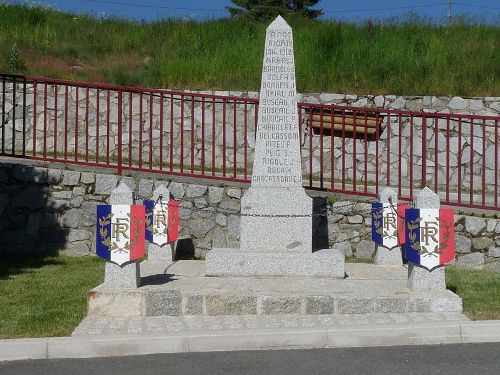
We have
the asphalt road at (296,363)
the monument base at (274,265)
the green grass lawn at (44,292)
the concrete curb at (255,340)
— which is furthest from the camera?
the monument base at (274,265)

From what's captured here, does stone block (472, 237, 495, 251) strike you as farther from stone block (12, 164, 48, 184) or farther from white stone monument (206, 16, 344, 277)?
stone block (12, 164, 48, 184)

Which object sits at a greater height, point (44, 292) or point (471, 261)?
point (471, 261)

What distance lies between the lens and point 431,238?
7582 mm

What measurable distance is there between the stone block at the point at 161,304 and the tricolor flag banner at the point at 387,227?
346 cm

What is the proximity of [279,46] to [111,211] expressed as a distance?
3.05m

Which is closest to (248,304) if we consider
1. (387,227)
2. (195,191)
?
(387,227)

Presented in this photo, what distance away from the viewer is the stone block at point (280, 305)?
289 inches

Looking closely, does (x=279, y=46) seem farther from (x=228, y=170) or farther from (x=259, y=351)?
(x=228, y=170)

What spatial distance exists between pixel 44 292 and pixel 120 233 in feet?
4.83

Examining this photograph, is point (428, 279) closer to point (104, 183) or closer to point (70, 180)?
point (104, 183)

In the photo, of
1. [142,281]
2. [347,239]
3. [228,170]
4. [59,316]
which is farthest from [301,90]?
[59,316]

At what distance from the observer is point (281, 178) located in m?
9.23

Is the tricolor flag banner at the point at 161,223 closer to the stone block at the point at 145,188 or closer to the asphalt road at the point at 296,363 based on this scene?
the stone block at the point at 145,188

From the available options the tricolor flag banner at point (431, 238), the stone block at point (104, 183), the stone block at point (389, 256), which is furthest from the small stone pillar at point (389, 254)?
the stone block at point (104, 183)
